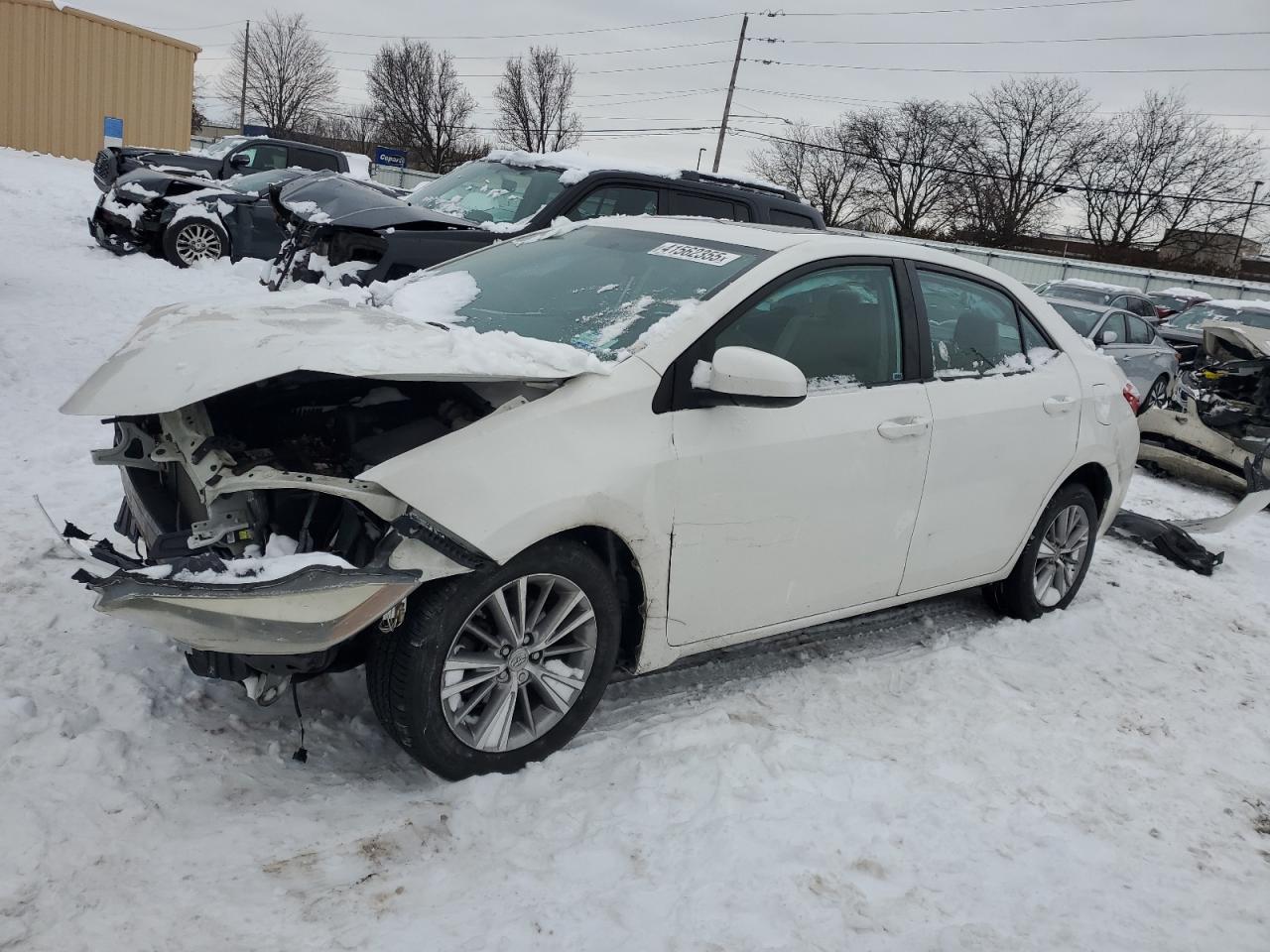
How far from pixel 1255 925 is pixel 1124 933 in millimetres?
437

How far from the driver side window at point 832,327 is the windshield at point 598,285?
0.19 meters

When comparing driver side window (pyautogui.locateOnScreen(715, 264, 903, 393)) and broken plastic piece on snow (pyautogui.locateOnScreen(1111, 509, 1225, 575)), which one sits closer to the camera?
driver side window (pyautogui.locateOnScreen(715, 264, 903, 393))

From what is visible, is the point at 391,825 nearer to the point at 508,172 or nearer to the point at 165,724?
the point at 165,724

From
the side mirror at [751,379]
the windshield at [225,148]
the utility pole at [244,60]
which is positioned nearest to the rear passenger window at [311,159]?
the windshield at [225,148]

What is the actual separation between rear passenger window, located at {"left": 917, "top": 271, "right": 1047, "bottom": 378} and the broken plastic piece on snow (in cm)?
259

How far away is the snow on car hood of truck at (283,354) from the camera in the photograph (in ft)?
A: 8.79

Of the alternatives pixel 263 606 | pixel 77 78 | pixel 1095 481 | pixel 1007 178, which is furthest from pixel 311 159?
pixel 1007 178

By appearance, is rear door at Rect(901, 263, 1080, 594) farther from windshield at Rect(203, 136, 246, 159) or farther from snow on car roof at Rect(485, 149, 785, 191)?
windshield at Rect(203, 136, 246, 159)

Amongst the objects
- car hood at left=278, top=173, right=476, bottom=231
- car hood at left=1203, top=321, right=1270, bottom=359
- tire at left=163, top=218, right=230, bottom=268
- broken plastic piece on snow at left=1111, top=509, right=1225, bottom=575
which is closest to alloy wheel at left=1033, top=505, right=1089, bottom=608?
broken plastic piece on snow at left=1111, top=509, right=1225, bottom=575

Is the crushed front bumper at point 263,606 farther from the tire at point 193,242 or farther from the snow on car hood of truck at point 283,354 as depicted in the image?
the tire at point 193,242

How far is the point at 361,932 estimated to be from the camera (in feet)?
7.85

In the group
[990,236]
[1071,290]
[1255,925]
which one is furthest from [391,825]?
[990,236]

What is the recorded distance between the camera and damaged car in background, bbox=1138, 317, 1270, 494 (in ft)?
29.1

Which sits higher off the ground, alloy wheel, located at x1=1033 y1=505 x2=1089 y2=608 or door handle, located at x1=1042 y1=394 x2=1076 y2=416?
door handle, located at x1=1042 y1=394 x2=1076 y2=416
